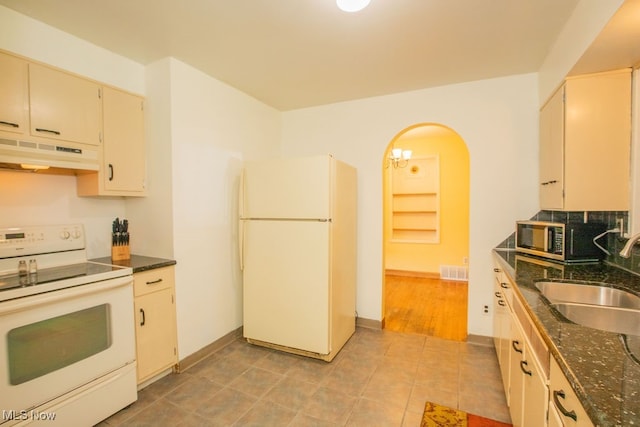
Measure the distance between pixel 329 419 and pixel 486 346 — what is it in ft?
5.87

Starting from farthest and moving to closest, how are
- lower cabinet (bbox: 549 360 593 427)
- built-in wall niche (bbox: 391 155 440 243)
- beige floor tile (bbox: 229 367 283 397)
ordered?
built-in wall niche (bbox: 391 155 440 243) < beige floor tile (bbox: 229 367 283 397) < lower cabinet (bbox: 549 360 593 427)

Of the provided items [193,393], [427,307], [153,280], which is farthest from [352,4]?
[427,307]

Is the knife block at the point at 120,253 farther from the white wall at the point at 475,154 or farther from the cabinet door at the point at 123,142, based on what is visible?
the white wall at the point at 475,154

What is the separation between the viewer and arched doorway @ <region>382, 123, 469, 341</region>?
17.0 feet

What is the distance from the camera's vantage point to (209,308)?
8.79 feet

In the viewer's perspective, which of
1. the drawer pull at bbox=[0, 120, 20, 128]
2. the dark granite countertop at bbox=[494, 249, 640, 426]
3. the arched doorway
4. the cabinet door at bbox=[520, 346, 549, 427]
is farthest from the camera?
the arched doorway

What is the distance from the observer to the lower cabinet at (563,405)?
29.2 inches

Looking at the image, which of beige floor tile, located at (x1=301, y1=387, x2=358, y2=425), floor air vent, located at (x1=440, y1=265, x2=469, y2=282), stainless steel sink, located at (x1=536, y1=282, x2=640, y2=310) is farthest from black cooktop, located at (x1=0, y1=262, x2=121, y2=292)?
floor air vent, located at (x1=440, y1=265, x2=469, y2=282)

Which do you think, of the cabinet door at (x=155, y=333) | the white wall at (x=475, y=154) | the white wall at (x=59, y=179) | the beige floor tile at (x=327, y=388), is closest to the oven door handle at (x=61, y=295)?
the cabinet door at (x=155, y=333)

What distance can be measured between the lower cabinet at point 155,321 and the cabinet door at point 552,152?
3005 mm

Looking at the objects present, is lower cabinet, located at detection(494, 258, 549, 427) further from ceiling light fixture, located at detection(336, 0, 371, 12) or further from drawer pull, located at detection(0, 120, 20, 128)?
drawer pull, located at detection(0, 120, 20, 128)

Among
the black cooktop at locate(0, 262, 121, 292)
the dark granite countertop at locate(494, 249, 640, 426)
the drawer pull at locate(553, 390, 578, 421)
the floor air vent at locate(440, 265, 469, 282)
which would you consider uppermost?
the black cooktop at locate(0, 262, 121, 292)

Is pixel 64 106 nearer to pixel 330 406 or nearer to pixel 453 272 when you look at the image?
pixel 330 406

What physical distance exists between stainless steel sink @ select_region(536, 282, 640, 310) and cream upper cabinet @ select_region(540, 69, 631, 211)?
0.64 m
